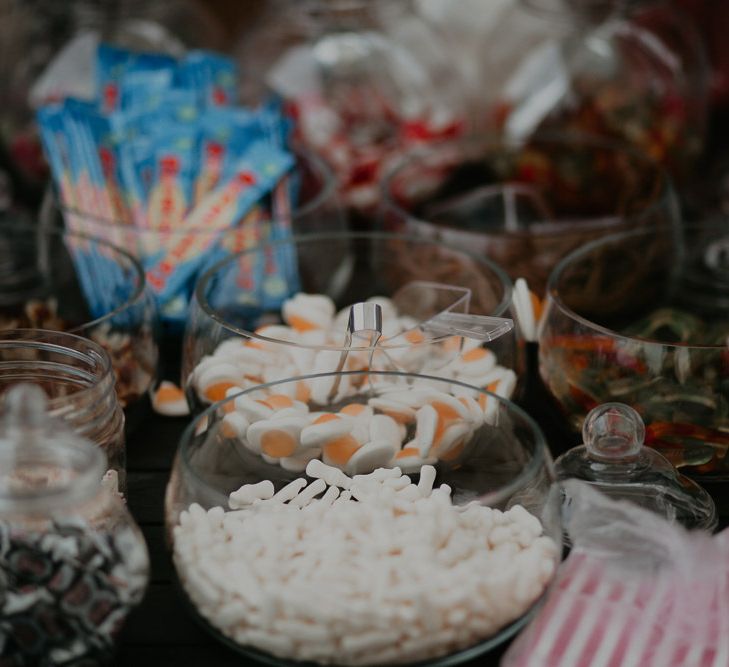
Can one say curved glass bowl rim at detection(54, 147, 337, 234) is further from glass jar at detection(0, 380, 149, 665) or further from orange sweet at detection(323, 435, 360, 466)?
glass jar at detection(0, 380, 149, 665)

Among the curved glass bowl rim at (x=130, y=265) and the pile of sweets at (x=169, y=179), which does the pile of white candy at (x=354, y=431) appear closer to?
the curved glass bowl rim at (x=130, y=265)

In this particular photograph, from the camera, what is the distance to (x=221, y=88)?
135 centimetres

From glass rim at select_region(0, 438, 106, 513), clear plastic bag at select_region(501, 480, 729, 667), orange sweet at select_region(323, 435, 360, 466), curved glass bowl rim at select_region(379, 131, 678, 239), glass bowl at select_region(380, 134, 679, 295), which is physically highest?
glass rim at select_region(0, 438, 106, 513)

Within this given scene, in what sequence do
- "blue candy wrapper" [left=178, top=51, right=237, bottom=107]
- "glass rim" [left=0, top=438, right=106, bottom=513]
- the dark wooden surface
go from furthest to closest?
"blue candy wrapper" [left=178, top=51, right=237, bottom=107] < the dark wooden surface < "glass rim" [left=0, top=438, right=106, bottom=513]

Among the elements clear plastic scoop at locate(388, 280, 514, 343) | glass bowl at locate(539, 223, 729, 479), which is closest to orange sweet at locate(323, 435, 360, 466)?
clear plastic scoop at locate(388, 280, 514, 343)

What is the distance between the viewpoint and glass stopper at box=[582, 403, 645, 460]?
2.58 ft

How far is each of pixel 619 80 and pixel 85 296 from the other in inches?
27.4

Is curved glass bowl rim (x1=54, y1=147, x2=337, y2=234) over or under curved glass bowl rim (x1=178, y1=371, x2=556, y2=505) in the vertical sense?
under

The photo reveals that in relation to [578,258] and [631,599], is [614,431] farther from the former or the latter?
[578,258]

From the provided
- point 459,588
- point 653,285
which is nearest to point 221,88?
point 653,285

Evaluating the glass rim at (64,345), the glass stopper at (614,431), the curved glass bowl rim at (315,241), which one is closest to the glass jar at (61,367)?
the glass rim at (64,345)

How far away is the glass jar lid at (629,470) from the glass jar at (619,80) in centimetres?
64

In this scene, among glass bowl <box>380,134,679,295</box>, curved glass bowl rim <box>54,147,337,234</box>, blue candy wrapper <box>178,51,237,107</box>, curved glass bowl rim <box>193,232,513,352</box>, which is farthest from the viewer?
blue candy wrapper <box>178,51,237,107</box>

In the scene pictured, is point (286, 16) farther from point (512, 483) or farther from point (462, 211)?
point (512, 483)
